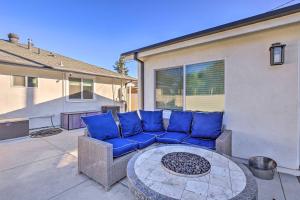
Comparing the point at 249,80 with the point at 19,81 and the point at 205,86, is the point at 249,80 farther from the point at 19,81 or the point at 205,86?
the point at 19,81

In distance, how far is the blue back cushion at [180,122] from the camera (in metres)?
3.77

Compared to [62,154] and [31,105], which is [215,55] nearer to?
[62,154]

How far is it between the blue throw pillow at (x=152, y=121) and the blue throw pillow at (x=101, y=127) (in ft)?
2.98

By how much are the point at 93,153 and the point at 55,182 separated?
2.86ft

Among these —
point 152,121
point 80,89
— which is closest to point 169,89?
point 152,121

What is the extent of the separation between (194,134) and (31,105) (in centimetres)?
711

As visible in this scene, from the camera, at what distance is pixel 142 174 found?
1831 mm

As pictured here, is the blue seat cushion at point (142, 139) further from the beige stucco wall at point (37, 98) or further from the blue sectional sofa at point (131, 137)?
the beige stucco wall at point (37, 98)

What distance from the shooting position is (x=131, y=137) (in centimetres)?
349

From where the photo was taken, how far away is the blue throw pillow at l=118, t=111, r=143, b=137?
11.7ft

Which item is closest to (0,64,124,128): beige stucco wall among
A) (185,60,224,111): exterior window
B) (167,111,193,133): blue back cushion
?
(167,111,193,133): blue back cushion

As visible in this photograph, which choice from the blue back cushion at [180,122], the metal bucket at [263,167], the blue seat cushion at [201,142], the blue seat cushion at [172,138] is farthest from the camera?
the blue back cushion at [180,122]

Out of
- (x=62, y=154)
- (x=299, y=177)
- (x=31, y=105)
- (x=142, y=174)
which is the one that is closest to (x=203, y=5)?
(x=299, y=177)

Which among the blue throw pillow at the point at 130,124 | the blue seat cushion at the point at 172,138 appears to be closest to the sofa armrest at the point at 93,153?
the blue throw pillow at the point at 130,124
